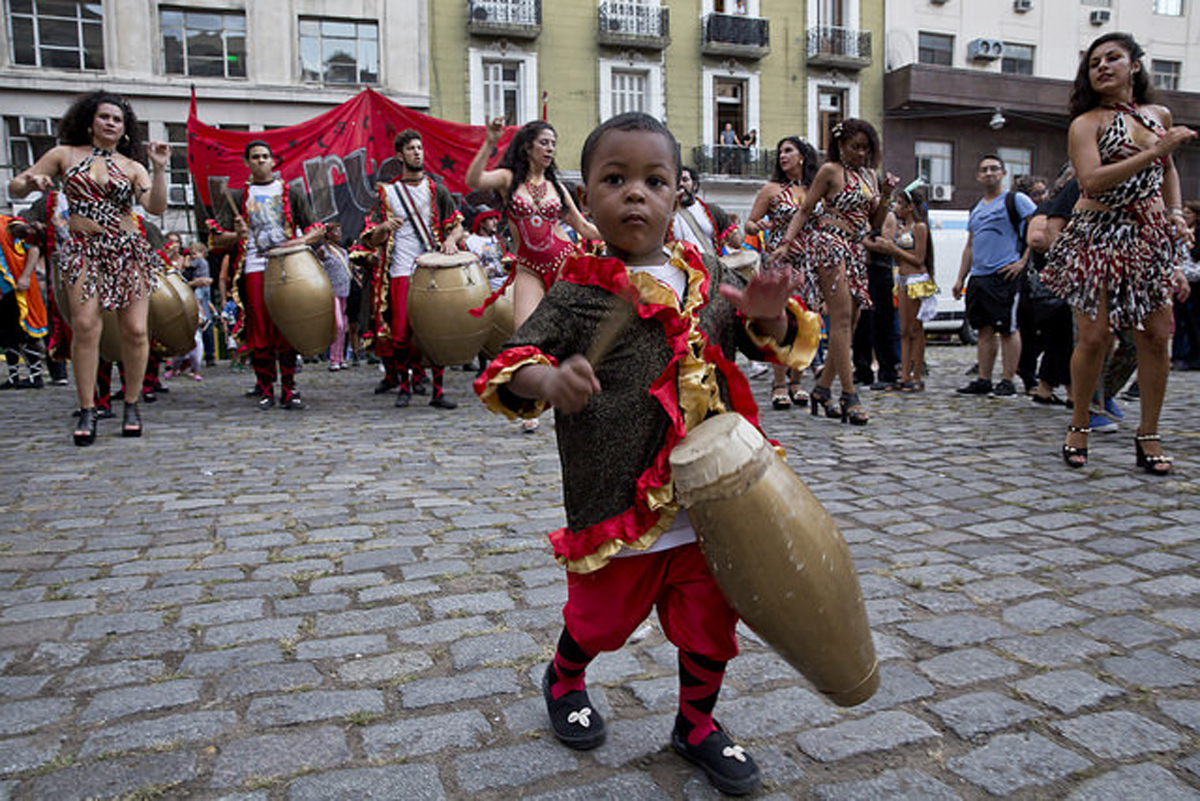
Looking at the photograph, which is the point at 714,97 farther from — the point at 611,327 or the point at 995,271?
the point at 611,327

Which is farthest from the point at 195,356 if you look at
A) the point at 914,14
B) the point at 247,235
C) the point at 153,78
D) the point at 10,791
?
the point at 914,14

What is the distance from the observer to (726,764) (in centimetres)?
180

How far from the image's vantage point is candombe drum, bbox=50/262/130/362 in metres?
6.18

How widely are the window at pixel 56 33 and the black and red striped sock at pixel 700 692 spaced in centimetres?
2500

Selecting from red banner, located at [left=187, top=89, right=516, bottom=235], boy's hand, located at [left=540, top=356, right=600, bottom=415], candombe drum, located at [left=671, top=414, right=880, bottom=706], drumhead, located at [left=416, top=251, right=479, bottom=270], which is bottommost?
candombe drum, located at [left=671, top=414, right=880, bottom=706]

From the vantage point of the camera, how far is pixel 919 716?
2.07 meters

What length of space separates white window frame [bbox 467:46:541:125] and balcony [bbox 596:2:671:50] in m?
2.21

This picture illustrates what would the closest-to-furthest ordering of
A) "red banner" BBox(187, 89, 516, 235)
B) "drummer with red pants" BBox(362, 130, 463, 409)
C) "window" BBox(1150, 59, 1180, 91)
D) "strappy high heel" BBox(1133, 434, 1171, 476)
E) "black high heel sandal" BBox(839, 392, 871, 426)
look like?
"strappy high heel" BBox(1133, 434, 1171, 476) < "black high heel sandal" BBox(839, 392, 871, 426) < "drummer with red pants" BBox(362, 130, 463, 409) < "red banner" BBox(187, 89, 516, 235) < "window" BBox(1150, 59, 1180, 91)

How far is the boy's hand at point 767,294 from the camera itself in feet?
5.69

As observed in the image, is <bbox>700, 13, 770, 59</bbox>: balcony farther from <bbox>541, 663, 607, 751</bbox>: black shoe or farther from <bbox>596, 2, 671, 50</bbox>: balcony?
<bbox>541, 663, 607, 751</bbox>: black shoe

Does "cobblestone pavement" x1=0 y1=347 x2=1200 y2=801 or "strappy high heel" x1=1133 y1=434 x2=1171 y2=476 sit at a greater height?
"strappy high heel" x1=1133 y1=434 x2=1171 y2=476

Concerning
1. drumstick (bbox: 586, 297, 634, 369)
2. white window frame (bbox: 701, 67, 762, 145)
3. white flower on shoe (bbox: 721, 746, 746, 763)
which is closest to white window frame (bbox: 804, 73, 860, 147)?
white window frame (bbox: 701, 67, 762, 145)

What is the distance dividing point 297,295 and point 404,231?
96 centimetres

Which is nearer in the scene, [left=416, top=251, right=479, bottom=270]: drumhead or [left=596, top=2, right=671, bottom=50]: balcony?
[left=416, top=251, right=479, bottom=270]: drumhead
